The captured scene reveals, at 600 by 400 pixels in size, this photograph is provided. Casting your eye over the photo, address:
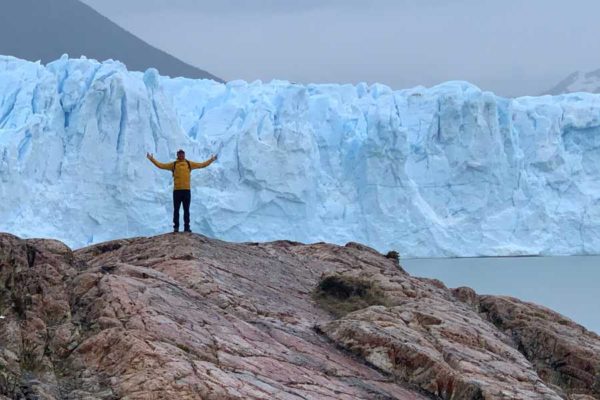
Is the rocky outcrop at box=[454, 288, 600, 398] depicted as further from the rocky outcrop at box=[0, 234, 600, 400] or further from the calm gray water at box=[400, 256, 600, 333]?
the calm gray water at box=[400, 256, 600, 333]

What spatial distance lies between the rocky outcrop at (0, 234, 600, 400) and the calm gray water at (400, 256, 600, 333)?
9.61m

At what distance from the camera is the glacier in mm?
25438

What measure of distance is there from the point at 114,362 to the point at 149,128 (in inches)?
863

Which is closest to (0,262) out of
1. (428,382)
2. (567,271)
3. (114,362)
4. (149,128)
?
(114,362)

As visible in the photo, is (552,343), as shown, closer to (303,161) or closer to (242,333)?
(242,333)

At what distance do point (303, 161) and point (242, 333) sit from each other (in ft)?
73.1

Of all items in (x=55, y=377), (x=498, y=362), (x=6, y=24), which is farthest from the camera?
(x=6, y=24)

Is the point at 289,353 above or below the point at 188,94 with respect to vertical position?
below

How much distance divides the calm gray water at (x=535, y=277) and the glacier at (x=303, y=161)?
0.72 metres

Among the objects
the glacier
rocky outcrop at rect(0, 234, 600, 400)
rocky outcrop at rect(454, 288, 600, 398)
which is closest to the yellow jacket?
rocky outcrop at rect(0, 234, 600, 400)

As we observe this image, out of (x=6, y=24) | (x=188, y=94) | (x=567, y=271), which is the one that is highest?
(x=6, y=24)

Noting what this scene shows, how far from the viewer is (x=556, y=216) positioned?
98.6ft

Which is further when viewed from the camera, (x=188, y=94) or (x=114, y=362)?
(x=188, y=94)

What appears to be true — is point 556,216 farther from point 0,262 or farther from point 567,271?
point 0,262
